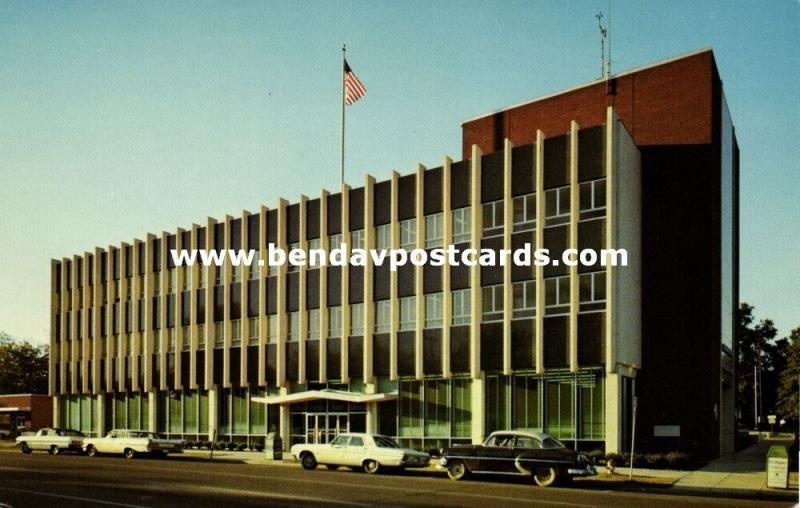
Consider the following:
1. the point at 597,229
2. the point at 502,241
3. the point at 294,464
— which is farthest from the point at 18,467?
the point at 597,229

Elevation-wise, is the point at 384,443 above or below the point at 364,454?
above

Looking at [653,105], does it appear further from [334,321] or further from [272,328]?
[272,328]

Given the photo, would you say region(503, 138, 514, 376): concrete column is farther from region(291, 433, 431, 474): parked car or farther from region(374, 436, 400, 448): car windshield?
region(374, 436, 400, 448): car windshield

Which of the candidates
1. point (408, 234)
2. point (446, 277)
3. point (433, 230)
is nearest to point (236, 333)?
point (408, 234)

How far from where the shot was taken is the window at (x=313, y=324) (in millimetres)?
44134

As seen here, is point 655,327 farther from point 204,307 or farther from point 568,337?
point 204,307

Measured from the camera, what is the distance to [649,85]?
38750mm

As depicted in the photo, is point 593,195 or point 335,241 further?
point 335,241

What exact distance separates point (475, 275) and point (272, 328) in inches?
559

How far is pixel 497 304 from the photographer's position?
36.8m

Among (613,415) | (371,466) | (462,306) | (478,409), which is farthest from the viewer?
(462,306)

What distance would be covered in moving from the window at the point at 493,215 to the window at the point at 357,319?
8.27m

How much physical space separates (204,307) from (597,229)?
84.5 feet

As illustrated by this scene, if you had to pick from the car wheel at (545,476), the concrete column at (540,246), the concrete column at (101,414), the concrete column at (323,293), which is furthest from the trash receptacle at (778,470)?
the concrete column at (101,414)
